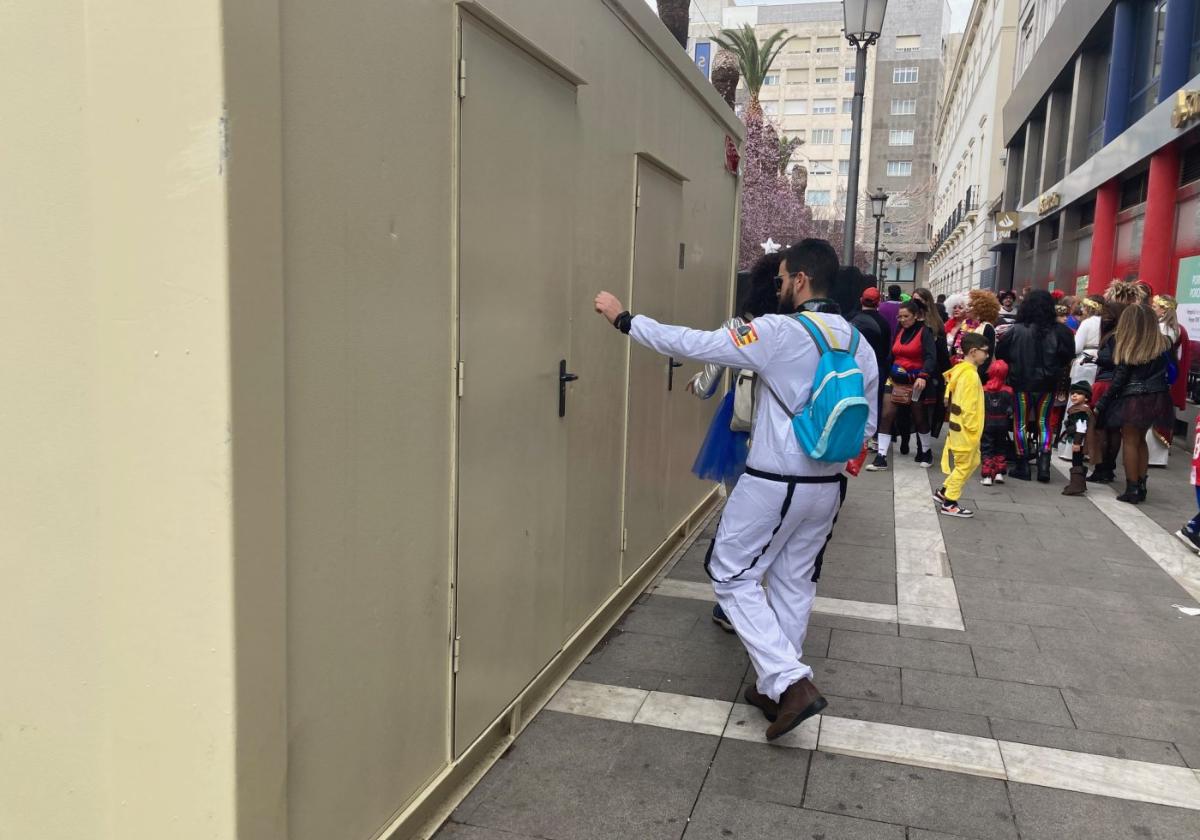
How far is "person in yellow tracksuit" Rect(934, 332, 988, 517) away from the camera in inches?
304

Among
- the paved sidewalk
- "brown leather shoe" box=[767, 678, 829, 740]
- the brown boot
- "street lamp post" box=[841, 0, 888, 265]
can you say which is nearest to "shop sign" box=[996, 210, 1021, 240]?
"street lamp post" box=[841, 0, 888, 265]

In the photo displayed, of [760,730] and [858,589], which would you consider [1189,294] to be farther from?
[760,730]

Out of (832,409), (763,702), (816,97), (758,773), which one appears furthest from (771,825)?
(816,97)

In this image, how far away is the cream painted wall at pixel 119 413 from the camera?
188 centimetres

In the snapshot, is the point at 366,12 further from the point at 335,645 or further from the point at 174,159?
the point at 335,645

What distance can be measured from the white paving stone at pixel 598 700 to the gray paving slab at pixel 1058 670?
1727 mm

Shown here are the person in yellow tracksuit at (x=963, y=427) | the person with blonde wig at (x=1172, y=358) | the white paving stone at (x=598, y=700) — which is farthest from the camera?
the person with blonde wig at (x=1172, y=358)

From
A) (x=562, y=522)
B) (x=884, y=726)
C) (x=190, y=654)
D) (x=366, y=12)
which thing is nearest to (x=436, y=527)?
(x=190, y=654)

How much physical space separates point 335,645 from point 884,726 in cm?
245

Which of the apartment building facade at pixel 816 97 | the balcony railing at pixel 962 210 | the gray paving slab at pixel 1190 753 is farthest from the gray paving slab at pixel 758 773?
the apartment building facade at pixel 816 97

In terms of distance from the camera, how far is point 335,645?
238cm

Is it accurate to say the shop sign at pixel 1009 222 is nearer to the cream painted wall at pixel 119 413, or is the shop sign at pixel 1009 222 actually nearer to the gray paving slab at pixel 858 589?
the gray paving slab at pixel 858 589

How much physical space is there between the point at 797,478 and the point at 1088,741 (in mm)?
1575

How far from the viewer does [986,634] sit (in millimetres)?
4941
